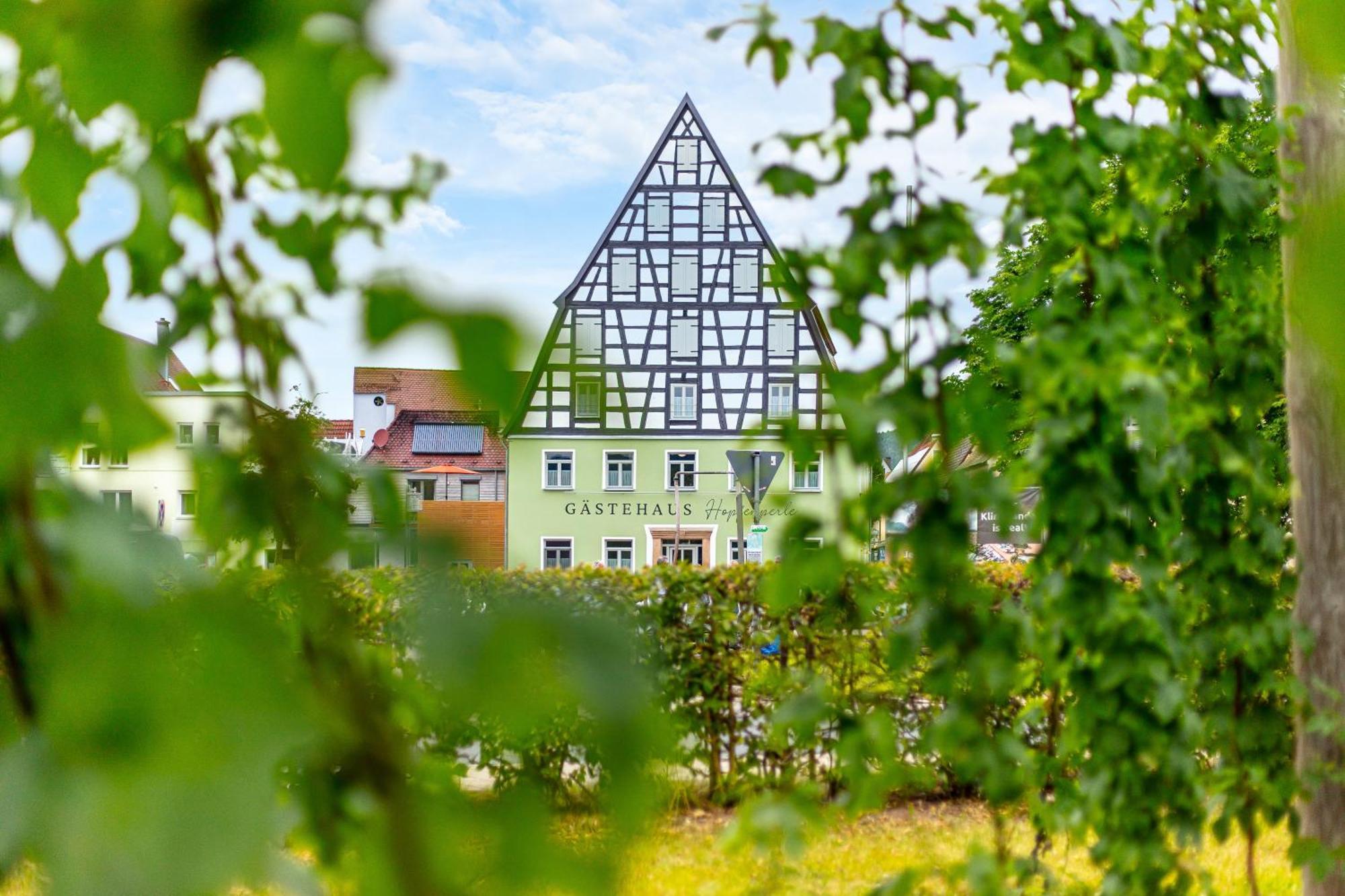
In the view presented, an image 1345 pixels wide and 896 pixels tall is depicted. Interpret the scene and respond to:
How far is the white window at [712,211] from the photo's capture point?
2138 centimetres

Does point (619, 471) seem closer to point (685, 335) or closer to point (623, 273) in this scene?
point (685, 335)

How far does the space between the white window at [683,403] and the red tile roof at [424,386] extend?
21.5 meters

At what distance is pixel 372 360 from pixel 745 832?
0.82 m

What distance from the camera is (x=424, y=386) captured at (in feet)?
0.80

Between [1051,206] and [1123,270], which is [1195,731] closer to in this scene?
[1123,270]

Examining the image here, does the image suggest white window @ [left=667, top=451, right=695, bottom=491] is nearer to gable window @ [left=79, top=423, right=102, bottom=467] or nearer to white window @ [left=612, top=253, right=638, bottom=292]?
white window @ [left=612, top=253, right=638, bottom=292]

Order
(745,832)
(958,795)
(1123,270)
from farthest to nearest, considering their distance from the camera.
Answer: (958,795), (1123,270), (745,832)

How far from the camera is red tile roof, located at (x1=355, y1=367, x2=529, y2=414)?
0.19 m

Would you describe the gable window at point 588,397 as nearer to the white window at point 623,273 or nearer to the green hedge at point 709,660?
the green hedge at point 709,660

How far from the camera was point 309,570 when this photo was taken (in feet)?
A: 0.77

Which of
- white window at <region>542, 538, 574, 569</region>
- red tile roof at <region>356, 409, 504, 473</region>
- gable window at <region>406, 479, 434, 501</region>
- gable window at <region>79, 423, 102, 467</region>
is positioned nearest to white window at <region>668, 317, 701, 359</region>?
white window at <region>542, 538, 574, 569</region>

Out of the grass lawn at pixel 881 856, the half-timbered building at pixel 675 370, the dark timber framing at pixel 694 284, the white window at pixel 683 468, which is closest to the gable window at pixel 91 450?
the grass lawn at pixel 881 856

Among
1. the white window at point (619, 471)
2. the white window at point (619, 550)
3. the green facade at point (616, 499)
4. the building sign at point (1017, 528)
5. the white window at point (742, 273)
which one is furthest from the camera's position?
the white window at point (619, 550)

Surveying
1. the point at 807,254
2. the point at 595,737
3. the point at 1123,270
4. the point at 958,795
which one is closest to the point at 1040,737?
the point at 958,795
